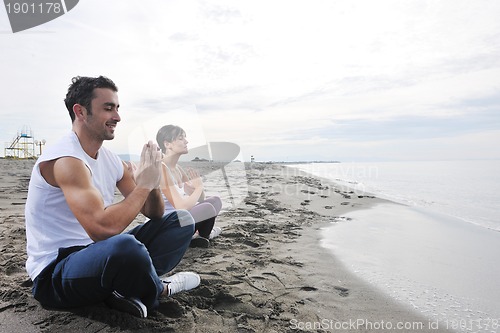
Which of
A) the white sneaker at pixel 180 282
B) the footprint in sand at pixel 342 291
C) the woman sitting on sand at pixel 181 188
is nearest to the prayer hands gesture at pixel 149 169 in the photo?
the white sneaker at pixel 180 282

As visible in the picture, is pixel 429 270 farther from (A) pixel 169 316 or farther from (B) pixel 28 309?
(B) pixel 28 309

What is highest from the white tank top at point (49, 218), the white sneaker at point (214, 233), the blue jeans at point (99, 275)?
the white tank top at point (49, 218)

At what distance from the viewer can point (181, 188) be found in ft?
13.3

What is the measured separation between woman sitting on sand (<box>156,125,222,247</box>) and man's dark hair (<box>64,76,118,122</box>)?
4.82 ft

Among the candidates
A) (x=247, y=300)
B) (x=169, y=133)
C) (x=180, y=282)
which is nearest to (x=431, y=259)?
(x=247, y=300)

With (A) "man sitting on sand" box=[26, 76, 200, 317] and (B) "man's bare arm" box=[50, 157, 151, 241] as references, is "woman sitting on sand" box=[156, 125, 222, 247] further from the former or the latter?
(B) "man's bare arm" box=[50, 157, 151, 241]

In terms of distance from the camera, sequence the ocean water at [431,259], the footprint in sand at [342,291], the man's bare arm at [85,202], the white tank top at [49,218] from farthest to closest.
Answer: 1. the footprint in sand at [342,291]
2. the ocean water at [431,259]
3. the white tank top at [49,218]
4. the man's bare arm at [85,202]

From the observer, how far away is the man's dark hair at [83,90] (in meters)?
Result: 2.25

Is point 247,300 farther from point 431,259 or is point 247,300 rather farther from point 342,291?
point 431,259

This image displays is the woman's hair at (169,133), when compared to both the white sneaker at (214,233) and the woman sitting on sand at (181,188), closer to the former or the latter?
the woman sitting on sand at (181,188)

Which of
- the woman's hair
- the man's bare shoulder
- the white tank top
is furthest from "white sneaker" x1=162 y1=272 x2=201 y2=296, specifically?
the woman's hair

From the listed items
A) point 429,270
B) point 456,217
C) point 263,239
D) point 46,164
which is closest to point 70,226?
point 46,164

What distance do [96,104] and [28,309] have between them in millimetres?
1410

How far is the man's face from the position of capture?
7.39 ft
